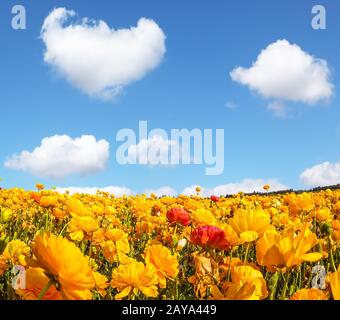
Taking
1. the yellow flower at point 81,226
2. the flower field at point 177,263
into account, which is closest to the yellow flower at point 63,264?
the flower field at point 177,263

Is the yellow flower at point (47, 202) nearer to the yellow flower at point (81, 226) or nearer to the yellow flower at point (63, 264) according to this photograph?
the yellow flower at point (81, 226)

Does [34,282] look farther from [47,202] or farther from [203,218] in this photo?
[47,202]

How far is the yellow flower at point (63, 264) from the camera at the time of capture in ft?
4.02

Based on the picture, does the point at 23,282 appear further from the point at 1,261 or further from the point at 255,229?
the point at 255,229

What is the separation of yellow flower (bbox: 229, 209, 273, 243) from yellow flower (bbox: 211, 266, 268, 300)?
334mm

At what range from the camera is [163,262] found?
2.05m

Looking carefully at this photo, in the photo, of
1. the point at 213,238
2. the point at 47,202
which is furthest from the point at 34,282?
the point at 47,202

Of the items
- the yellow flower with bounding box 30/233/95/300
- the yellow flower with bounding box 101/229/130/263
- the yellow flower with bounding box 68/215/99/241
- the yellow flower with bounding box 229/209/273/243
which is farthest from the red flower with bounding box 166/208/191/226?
the yellow flower with bounding box 30/233/95/300

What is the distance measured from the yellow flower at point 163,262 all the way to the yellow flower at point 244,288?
365 mm

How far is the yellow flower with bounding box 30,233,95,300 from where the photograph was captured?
1225 millimetres
